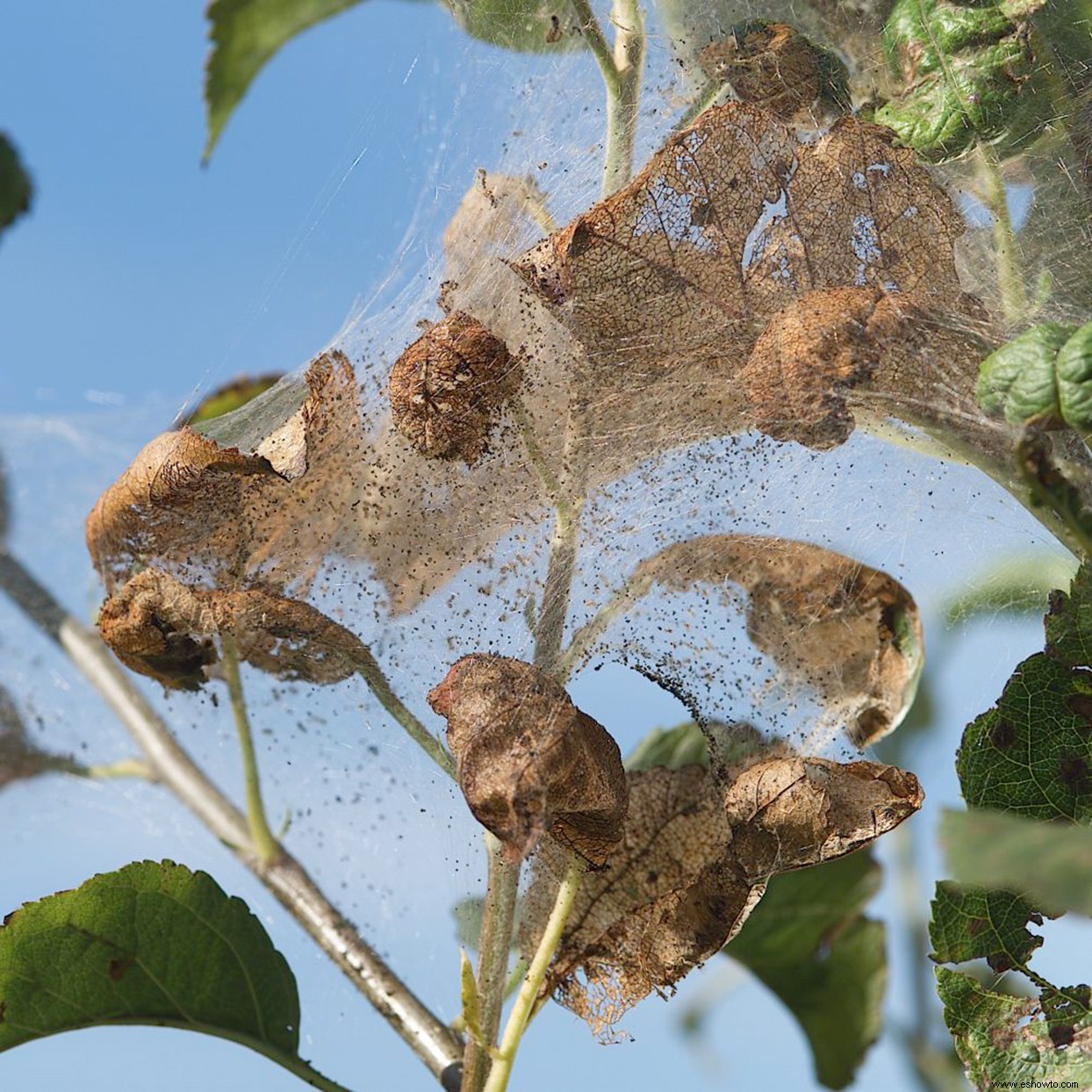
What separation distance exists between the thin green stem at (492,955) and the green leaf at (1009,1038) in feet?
2.02

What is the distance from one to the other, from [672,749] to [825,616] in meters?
0.45

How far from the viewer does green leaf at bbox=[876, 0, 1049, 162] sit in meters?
1.75

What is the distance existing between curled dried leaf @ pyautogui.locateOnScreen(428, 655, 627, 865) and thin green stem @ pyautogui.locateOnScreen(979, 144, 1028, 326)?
2.76ft

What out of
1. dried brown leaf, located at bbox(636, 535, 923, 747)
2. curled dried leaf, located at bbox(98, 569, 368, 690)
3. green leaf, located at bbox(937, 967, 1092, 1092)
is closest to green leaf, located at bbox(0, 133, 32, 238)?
curled dried leaf, located at bbox(98, 569, 368, 690)

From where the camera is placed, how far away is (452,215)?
1.96 meters

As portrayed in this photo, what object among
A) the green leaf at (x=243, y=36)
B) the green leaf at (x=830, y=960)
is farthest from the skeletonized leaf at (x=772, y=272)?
the green leaf at (x=830, y=960)

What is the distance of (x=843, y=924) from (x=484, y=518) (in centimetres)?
156

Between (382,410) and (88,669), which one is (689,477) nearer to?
(382,410)

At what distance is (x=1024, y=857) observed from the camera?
94cm

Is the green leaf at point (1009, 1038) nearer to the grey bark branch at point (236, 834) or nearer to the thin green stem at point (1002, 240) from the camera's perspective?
the grey bark branch at point (236, 834)

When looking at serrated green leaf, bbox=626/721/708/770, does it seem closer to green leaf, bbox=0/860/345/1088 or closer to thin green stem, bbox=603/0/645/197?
green leaf, bbox=0/860/345/1088

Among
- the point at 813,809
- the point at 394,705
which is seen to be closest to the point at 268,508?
the point at 394,705

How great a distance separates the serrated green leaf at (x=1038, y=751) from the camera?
1.66m

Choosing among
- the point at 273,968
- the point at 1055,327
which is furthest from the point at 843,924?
the point at 1055,327
